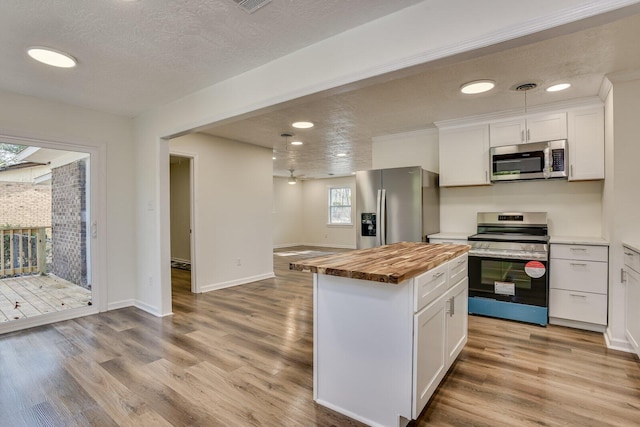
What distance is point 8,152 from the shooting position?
11.0 ft

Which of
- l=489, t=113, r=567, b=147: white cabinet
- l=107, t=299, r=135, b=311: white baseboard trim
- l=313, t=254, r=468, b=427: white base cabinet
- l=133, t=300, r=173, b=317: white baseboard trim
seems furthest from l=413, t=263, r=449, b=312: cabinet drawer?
l=107, t=299, r=135, b=311: white baseboard trim

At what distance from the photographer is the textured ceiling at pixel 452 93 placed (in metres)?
2.32

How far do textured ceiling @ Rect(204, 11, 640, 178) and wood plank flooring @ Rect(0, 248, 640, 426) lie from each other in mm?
2079

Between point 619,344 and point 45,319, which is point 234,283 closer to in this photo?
point 45,319

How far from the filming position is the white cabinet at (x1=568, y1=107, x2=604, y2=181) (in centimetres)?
342

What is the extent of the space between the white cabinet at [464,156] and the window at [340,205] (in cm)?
607

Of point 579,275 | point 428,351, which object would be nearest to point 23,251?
point 428,351

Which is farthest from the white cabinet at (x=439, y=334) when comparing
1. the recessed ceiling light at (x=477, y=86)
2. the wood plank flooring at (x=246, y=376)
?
the recessed ceiling light at (x=477, y=86)

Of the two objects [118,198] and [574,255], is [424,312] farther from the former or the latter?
[118,198]

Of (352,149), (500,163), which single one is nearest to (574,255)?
(500,163)

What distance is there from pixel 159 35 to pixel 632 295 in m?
4.12

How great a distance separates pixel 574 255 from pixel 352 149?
381cm

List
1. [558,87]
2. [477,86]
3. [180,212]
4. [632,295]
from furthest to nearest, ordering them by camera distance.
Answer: [180,212] < [558,87] < [477,86] < [632,295]

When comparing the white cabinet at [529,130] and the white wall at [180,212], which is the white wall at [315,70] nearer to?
the white cabinet at [529,130]
